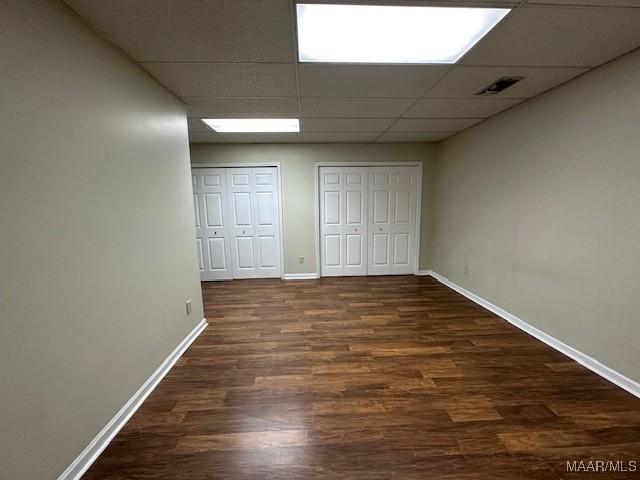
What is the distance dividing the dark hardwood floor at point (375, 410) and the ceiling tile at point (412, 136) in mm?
2672

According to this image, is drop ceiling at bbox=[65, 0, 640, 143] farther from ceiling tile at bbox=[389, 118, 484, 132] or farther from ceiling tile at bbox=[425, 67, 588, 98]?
ceiling tile at bbox=[389, 118, 484, 132]

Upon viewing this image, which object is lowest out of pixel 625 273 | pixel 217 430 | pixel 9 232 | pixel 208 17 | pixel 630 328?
pixel 217 430

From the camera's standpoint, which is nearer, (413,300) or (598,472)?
(598,472)

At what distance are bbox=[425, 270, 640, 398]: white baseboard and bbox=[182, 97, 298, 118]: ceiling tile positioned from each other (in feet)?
10.6

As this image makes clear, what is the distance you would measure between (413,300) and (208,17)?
3.49m

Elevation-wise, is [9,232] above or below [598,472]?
above

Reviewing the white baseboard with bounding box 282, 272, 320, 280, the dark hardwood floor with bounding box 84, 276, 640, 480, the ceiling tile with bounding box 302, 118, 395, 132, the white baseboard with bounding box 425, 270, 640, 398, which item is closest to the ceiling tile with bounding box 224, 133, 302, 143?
the ceiling tile with bounding box 302, 118, 395, 132

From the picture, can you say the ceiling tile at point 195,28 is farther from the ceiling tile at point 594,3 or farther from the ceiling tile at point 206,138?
the ceiling tile at point 206,138

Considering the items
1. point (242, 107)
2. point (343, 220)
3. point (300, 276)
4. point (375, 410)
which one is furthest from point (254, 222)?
point (375, 410)

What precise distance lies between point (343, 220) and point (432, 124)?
1949 millimetres

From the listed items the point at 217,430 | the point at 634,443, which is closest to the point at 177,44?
the point at 217,430

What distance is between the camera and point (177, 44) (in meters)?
1.55

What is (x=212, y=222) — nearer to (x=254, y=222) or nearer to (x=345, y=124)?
(x=254, y=222)

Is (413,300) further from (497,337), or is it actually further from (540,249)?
(540,249)
